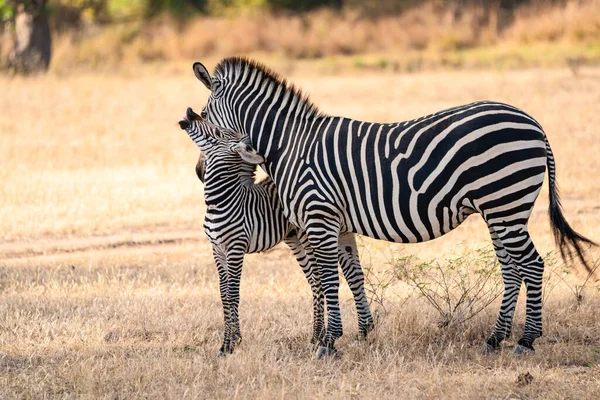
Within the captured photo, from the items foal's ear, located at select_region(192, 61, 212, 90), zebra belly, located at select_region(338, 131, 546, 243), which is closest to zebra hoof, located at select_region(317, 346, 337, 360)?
zebra belly, located at select_region(338, 131, 546, 243)

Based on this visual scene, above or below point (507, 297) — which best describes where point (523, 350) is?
below

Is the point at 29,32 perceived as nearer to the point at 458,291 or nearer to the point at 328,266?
the point at 458,291

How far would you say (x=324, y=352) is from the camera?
20.7 feet

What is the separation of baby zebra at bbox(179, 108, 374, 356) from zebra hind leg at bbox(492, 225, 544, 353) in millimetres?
1174

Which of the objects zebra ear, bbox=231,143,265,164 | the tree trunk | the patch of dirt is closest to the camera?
zebra ear, bbox=231,143,265,164

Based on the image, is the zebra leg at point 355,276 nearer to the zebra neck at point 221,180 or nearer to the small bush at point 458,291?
the small bush at point 458,291

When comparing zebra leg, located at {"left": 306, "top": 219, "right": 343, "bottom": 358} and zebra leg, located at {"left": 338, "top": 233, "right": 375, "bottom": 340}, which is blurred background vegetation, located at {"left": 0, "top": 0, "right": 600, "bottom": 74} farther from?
zebra leg, located at {"left": 306, "top": 219, "right": 343, "bottom": 358}

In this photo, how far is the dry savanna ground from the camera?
5672mm

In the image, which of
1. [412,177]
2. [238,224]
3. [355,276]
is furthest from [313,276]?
[412,177]

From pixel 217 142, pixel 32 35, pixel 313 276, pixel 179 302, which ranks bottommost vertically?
pixel 179 302

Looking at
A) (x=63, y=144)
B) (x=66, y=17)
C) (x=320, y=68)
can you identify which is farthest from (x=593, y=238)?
(x=66, y=17)

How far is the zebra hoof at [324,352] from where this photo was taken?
20.6 feet

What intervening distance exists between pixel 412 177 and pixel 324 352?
1403 millimetres

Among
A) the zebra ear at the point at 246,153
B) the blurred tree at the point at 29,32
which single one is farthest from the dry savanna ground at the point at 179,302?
the blurred tree at the point at 29,32
